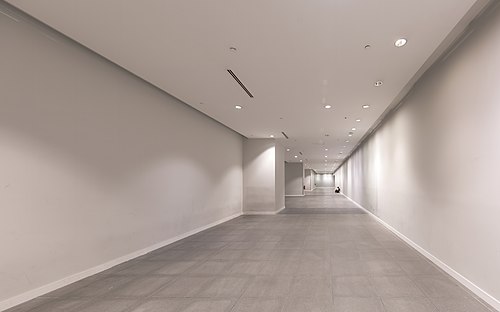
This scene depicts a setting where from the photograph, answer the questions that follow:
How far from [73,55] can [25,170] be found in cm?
189

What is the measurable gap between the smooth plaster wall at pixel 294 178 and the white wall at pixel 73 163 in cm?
2023

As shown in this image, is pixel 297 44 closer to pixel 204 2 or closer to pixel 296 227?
pixel 204 2

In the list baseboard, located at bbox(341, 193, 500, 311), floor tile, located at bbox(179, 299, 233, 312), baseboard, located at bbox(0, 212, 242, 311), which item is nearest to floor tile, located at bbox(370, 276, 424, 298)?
baseboard, located at bbox(341, 193, 500, 311)

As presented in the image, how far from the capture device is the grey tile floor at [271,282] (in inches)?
134

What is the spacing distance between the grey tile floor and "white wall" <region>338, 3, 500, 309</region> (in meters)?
0.48

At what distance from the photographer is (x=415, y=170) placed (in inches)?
239

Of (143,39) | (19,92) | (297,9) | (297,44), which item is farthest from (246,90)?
(19,92)

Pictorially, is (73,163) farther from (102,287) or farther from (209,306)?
(209,306)

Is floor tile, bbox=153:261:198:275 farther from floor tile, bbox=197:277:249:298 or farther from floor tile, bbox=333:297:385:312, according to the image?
floor tile, bbox=333:297:385:312

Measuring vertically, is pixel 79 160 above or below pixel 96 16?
below

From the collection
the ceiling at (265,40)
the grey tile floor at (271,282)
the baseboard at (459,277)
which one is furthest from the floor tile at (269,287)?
the ceiling at (265,40)

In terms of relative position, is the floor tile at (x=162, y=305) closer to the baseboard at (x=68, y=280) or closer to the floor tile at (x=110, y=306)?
the floor tile at (x=110, y=306)

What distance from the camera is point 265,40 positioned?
3.98 m

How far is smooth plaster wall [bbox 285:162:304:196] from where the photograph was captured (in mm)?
26292
